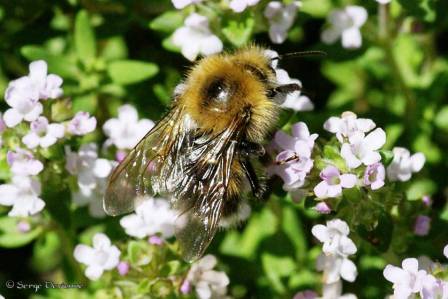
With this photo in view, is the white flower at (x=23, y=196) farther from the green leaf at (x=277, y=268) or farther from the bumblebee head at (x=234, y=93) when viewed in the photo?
the green leaf at (x=277, y=268)

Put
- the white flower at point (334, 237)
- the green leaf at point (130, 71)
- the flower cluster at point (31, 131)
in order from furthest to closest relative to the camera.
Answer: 1. the green leaf at point (130, 71)
2. the flower cluster at point (31, 131)
3. the white flower at point (334, 237)

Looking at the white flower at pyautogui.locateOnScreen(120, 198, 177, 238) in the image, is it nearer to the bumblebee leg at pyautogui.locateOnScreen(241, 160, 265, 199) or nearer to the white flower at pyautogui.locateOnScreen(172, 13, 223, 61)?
the bumblebee leg at pyautogui.locateOnScreen(241, 160, 265, 199)

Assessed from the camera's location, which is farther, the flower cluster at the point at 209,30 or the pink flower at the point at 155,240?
the flower cluster at the point at 209,30

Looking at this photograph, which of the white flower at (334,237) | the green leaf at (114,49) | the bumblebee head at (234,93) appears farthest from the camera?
the green leaf at (114,49)

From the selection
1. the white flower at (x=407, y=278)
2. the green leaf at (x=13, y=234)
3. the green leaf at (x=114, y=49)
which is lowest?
the green leaf at (x=13, y=234)

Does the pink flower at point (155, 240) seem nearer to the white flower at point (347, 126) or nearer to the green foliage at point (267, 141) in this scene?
the green foliage at point (267, 141)

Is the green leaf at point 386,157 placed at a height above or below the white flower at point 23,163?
above

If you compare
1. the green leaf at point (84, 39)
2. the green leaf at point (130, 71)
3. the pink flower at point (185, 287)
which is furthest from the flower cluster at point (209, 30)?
the pink flower at point (185, 287)

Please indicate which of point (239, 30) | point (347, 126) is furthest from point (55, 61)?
point (347, 126)
